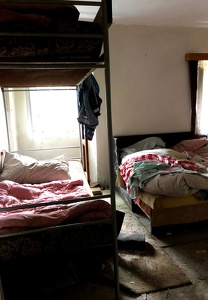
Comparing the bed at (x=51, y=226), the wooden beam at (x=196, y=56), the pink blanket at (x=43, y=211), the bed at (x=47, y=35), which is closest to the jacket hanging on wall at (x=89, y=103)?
the pink blanket at (x=43, y=211)

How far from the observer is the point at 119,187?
3434 mm

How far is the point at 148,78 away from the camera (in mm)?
3676

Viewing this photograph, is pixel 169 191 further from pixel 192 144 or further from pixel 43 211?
pixel 192 144

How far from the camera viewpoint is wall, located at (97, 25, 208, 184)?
3561mm

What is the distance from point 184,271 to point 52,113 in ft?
10.8

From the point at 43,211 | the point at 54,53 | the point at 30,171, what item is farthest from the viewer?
the point at 30,171

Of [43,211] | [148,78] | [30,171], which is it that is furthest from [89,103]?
[43,211]

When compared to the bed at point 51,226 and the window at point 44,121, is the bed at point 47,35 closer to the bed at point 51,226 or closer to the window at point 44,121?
the bed at point 51,226

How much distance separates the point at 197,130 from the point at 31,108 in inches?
113

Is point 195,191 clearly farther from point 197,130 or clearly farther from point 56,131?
point 56,131

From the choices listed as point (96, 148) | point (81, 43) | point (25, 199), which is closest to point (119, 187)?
point (96, 148)

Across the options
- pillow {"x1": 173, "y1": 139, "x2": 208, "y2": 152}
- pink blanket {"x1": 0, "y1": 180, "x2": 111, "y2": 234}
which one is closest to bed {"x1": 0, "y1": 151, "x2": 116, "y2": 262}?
pink blanket {"x1": 0, "y1": 180, "x2": 111, "y2": 234}

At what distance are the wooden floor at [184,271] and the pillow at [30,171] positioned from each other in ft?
3.74

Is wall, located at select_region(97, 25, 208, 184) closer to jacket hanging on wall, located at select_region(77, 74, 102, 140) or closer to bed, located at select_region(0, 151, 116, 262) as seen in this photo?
jacket hanging on wall, located at select_region(77, 74, 102, 140)
